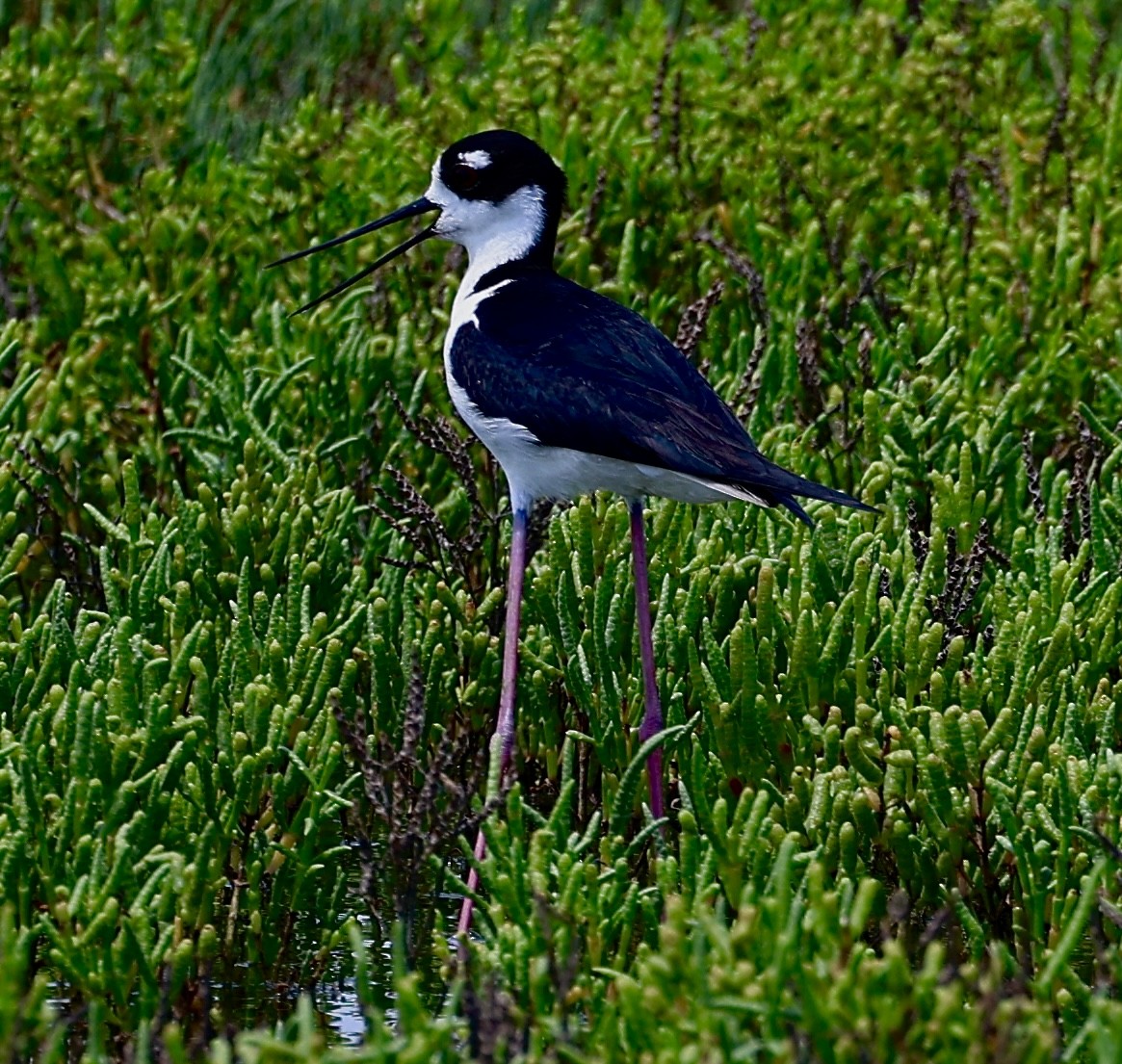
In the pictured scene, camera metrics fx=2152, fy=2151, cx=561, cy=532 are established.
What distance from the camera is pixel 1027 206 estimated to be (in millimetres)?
6191

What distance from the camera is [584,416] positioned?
368cm

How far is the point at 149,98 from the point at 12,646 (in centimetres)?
330

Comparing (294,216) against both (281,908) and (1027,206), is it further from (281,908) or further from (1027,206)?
(281,908)

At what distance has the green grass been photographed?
115 inches

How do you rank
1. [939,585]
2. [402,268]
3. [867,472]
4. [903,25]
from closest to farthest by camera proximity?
[939,585], [867,472], [402,268], [903,25]

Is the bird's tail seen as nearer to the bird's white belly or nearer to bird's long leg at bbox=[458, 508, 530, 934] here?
Result: the bird's white belly

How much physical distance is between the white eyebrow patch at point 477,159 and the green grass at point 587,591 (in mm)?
566

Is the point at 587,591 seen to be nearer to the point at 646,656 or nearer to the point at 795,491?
Result: the point at 646,656

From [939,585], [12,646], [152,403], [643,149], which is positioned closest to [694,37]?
[643,149]

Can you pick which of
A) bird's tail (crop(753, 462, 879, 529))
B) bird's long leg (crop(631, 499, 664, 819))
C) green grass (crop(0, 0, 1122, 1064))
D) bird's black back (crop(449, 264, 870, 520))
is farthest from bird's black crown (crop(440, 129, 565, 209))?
bird's tail (crop(753, 462, 879, 529))

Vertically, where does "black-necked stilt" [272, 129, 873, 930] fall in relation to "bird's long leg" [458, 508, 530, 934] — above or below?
above

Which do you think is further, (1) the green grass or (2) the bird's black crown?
(2) the bird's black crown

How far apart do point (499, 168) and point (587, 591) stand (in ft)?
2.81

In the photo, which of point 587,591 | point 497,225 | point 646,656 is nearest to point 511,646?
point 646,656
